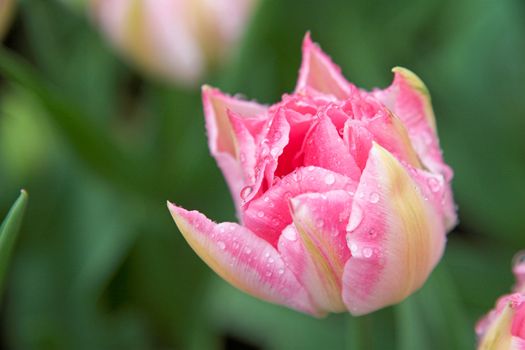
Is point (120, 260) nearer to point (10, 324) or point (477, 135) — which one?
point (10, 324)

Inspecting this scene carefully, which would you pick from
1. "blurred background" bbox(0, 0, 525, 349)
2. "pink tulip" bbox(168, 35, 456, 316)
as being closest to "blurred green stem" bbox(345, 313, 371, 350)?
"pink tulip" bbox(168, 35, 456, 316)

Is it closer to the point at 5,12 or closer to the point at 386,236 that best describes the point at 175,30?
the point at 5,12

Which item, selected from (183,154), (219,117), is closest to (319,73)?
(219,117)

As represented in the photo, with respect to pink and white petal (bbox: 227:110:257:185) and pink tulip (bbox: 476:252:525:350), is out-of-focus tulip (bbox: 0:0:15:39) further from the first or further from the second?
pink tulip (bbox: 476:252:525:350)

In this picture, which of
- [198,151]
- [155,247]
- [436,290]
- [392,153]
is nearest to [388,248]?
[392,153]

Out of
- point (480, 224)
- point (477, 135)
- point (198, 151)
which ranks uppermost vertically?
point (198, 151)
